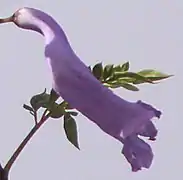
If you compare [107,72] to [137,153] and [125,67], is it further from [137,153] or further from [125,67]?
[137,153]

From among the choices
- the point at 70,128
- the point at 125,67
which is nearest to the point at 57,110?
the point at 70,128

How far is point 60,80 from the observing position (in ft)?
4.65

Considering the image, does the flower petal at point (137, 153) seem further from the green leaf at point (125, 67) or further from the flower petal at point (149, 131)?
the green leaf at point (125, 67)

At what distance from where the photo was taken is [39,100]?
1570mm

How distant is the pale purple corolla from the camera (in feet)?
4.55

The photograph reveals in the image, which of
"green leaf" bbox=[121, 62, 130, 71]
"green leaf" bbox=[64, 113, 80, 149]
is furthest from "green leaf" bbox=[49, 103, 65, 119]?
"green leaf" bbox=[121, 62, 130, 71]

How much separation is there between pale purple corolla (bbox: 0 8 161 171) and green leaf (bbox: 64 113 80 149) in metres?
0.11

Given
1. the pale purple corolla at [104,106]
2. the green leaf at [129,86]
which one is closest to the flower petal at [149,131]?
the pale purple corolla at [104,106]

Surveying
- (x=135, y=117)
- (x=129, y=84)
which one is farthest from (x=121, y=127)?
(x=129, y=84)

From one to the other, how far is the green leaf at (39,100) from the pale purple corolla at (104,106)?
127mm

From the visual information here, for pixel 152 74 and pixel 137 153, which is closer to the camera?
pixel 137 153

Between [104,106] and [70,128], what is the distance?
0.42 feet

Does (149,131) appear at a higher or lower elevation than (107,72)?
lower

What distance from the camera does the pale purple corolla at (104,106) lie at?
1388 mm
